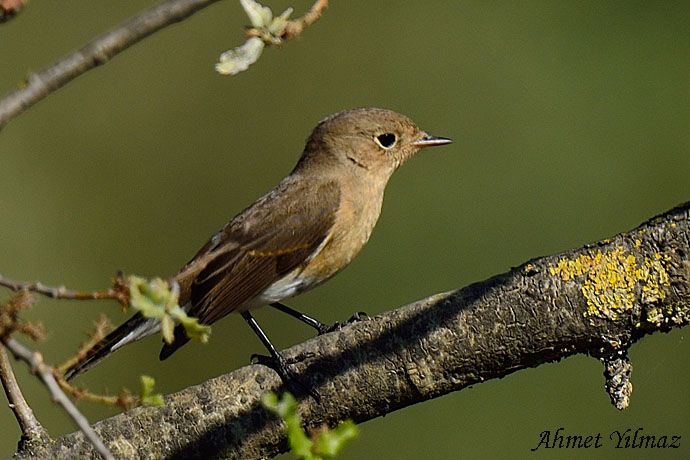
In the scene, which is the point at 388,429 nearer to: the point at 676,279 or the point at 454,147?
the point at 454,147

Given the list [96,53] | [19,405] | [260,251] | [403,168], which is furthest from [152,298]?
[403,168]

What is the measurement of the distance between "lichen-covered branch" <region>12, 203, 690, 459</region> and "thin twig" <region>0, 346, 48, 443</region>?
0.09 meters

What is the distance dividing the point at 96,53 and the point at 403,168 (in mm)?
5355

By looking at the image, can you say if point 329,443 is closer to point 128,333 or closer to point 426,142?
point 128,333

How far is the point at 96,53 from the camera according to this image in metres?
1.70

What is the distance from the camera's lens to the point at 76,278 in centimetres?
705

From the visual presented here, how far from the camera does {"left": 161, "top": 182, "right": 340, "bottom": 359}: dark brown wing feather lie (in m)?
4.84

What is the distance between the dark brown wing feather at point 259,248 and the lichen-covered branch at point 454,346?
98 centimetres

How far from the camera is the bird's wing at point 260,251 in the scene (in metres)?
4.84

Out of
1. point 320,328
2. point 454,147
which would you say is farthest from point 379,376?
point 454,147

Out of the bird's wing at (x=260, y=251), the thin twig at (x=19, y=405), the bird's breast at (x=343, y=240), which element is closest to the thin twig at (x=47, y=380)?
the thin twig at (x=19, y=405)

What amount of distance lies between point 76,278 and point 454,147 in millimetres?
2589

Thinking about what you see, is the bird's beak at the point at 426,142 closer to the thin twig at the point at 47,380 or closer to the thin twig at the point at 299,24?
the thin twig at the point at 299,24

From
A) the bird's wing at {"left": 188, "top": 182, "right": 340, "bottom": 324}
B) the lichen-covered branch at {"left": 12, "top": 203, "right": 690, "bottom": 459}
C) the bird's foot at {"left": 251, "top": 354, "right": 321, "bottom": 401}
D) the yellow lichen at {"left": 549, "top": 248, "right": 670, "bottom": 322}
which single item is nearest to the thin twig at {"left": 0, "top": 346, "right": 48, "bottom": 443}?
the lichen-covered branch at {"left": 12, "top": 203, "right": 690, "bottom": 459}
